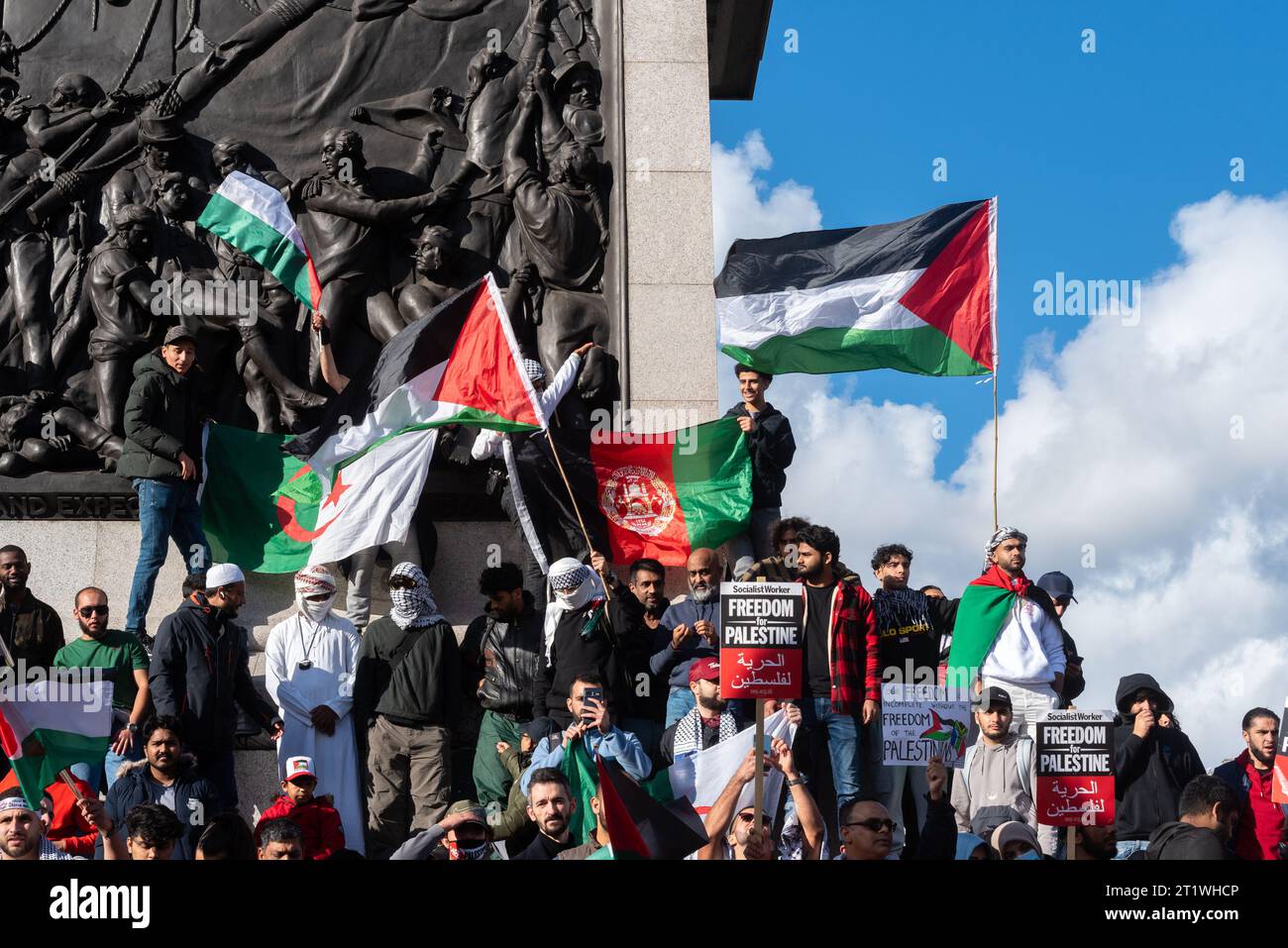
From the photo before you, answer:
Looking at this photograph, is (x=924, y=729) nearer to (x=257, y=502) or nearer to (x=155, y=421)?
(x=257, y=502)

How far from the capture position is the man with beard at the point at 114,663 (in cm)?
1176

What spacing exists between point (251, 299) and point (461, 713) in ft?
15.0

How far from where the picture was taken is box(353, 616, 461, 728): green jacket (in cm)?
1180

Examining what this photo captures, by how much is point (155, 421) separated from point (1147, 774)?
7.25 meters

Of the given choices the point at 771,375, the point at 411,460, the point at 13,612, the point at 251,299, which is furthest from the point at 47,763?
the point at 771,375

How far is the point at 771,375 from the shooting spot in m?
15.0

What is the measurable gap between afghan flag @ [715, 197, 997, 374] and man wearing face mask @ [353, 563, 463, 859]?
431 centimetres

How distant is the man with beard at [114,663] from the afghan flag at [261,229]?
3518 millimetres

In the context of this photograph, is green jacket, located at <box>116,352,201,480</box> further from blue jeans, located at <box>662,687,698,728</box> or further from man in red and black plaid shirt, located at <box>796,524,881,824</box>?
man in red and black plaid shirt, located at <box>796,524,881,824</box>

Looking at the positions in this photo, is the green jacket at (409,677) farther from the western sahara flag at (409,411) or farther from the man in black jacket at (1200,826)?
the man in black jacket at (1200,826)

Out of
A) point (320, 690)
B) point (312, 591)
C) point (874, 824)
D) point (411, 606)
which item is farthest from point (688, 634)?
point (874, 824)

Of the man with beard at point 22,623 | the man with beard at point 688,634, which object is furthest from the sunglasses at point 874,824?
the man with beard at point 22,623

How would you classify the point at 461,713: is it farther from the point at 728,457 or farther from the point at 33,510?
the point at 33,510

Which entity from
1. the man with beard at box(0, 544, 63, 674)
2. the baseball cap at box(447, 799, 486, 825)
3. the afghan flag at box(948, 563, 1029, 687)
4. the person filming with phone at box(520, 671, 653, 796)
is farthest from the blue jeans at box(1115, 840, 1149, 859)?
the man with beard at box(0, 544, 63, 674)
